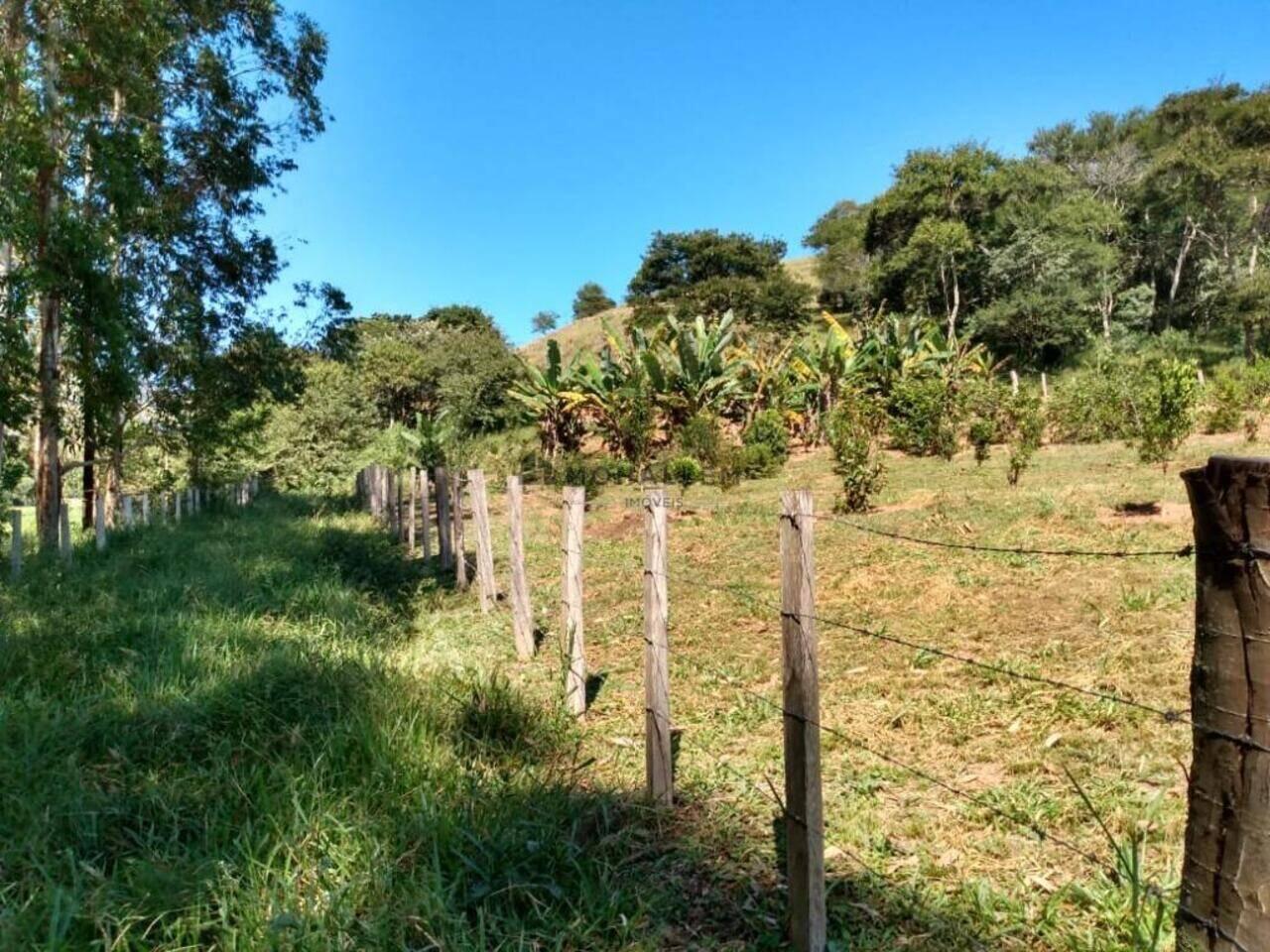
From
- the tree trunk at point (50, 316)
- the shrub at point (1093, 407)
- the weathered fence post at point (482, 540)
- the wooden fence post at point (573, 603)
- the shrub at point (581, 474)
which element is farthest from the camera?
the shrub at point (581, 474)

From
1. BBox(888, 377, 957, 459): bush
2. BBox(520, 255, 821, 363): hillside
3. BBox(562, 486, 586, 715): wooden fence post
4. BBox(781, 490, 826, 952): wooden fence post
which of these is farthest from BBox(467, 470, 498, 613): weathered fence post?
BBox(520, 255, 821, 363): hillside

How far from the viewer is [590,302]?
74.4m

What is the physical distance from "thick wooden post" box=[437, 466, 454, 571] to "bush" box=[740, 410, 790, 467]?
969cm

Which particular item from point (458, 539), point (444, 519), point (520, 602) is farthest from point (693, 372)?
point (520, 602)

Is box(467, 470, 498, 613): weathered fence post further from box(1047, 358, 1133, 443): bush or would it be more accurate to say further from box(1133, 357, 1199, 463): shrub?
box(1047, 358, 1133, 443): bush

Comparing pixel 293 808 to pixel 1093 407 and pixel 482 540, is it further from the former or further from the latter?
pixel 1093 407

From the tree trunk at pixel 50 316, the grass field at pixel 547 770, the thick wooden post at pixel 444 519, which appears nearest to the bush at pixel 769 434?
the thick wooden post at pixel 444 519

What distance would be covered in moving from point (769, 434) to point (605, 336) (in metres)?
5.66

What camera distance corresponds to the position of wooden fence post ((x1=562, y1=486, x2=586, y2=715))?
14.6 ft

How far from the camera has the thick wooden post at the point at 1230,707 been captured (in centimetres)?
128

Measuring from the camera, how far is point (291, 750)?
Result: 10.7 ft

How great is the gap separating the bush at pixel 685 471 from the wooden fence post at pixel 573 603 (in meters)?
11.0

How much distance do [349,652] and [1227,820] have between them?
4353 millimetres

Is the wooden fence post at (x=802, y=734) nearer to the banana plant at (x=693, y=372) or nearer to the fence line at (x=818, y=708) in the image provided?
the fence line at (x=818, y=708)
